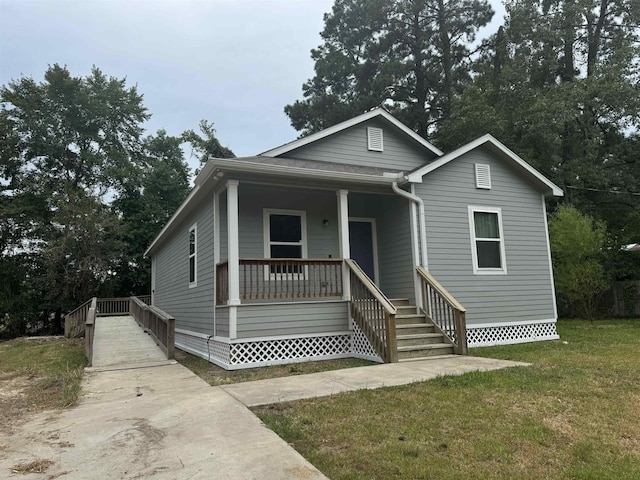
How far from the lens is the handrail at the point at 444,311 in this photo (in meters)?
7.72

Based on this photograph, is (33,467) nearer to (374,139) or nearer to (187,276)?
(187,276)

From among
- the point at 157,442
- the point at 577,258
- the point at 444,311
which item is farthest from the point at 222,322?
the point at 577,258

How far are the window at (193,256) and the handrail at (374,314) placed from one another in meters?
4.00

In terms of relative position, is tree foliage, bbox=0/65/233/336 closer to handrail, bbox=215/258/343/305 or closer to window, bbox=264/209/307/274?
window, bbox=264/209/307/274

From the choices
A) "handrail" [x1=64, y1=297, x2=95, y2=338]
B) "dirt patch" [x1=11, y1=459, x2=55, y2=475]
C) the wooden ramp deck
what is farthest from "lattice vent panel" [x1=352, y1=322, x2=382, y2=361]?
"handrail" [x1=64, y1=297, x2=95, y2=338]

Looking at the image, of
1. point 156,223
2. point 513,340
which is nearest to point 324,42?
point 156,223

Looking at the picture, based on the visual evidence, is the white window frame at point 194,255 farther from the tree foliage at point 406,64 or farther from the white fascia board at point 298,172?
the tree foliage at point 406,64

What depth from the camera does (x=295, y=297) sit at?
8.23 m

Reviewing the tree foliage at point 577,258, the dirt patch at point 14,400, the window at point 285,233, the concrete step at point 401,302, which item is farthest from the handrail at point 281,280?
the tree foliage at point 577,258

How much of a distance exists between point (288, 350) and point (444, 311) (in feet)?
9.77

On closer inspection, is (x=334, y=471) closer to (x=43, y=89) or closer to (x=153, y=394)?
(x=153, y=394)

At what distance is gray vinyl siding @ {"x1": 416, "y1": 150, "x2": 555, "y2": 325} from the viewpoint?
9.40 meters

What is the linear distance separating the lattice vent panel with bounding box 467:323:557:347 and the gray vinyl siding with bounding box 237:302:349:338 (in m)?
3.05

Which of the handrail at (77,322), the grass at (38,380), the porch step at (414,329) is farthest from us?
the handrail at (77,322)
